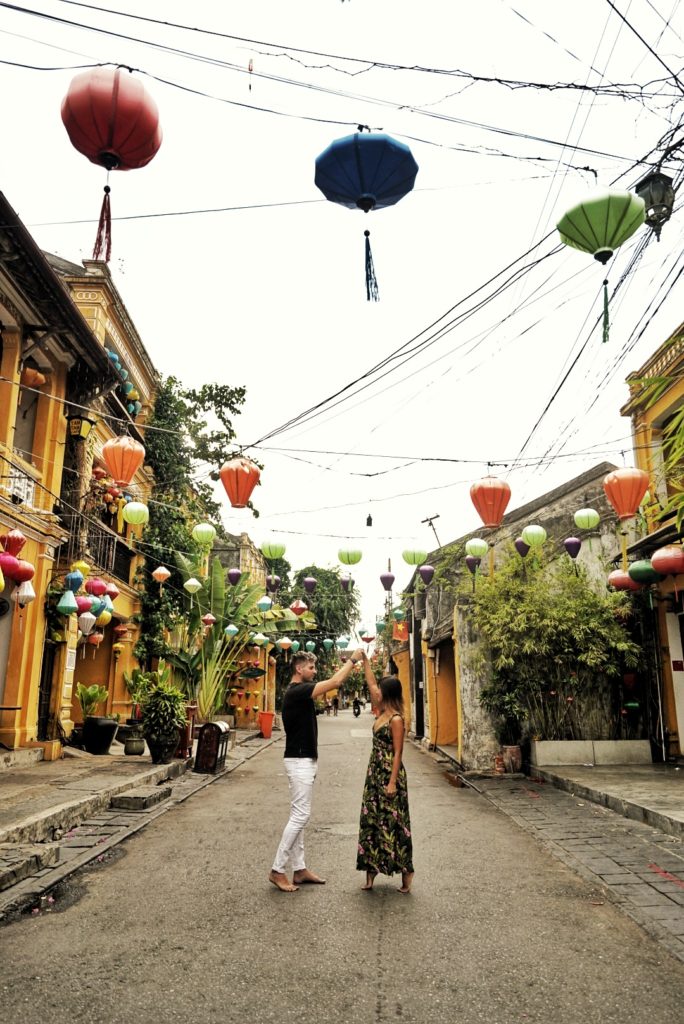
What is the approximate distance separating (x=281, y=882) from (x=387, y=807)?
0.98 m

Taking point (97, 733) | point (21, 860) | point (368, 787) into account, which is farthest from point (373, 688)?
point (97, 733)

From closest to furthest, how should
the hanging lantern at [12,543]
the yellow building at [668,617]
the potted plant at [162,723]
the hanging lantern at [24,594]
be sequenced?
the hanging lantern at [12,543]
the hanging lantern at [24,594]
the potted plant at [162,723]
the yellow building at [668,617]

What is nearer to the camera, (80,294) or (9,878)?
(9,878)

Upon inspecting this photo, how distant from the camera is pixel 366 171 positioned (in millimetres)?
4750

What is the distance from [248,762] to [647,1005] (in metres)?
14.1

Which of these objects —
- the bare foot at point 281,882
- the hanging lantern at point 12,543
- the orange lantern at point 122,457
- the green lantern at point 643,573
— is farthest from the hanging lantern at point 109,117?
the green lantern at point 643,573

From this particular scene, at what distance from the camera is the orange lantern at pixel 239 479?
9.02 m

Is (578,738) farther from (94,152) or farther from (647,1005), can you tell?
(94,152)

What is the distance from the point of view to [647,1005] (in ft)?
11.9

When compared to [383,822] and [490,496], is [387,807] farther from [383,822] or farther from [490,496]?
[490,496]

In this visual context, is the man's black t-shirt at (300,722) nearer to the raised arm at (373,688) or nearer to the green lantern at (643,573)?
the raised arm at (373,688)

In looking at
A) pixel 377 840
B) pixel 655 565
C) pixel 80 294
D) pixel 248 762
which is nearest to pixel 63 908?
pixel 377 840

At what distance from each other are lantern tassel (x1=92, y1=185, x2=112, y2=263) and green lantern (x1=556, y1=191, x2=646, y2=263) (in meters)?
2.95

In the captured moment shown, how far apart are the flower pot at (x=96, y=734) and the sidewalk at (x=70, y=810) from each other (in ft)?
3.12
